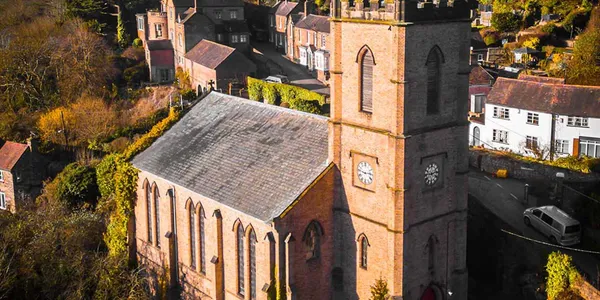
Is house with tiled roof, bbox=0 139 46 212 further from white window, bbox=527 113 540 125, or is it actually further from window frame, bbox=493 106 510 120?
white window, bbox=527 113 540 125

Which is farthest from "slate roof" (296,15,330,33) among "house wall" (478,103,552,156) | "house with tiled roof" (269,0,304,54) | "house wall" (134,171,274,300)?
"house wall" (134,171,274,300)

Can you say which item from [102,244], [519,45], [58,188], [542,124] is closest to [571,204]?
[542,124]

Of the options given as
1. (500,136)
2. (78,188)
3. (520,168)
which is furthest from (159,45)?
(520,168)

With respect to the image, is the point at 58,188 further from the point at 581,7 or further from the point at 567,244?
the point at 581,7

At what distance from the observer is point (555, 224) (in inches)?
1543

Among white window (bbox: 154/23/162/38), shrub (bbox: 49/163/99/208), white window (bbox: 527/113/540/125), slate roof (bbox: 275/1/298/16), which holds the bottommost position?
shrub (bbox: 49/163/99/208)

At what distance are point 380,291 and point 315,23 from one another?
62.8 m

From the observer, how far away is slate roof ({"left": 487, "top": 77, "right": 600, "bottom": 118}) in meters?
53.3

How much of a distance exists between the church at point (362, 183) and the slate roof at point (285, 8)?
209 feet

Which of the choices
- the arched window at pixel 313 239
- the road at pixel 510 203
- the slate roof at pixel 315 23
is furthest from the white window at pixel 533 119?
the slate roof at pixel 315 23

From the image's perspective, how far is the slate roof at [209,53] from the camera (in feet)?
238

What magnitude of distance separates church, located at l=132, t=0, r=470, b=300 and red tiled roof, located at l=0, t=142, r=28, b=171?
28594mm

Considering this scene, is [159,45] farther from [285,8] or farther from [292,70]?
[285,8]

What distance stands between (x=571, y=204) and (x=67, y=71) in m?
50.1
